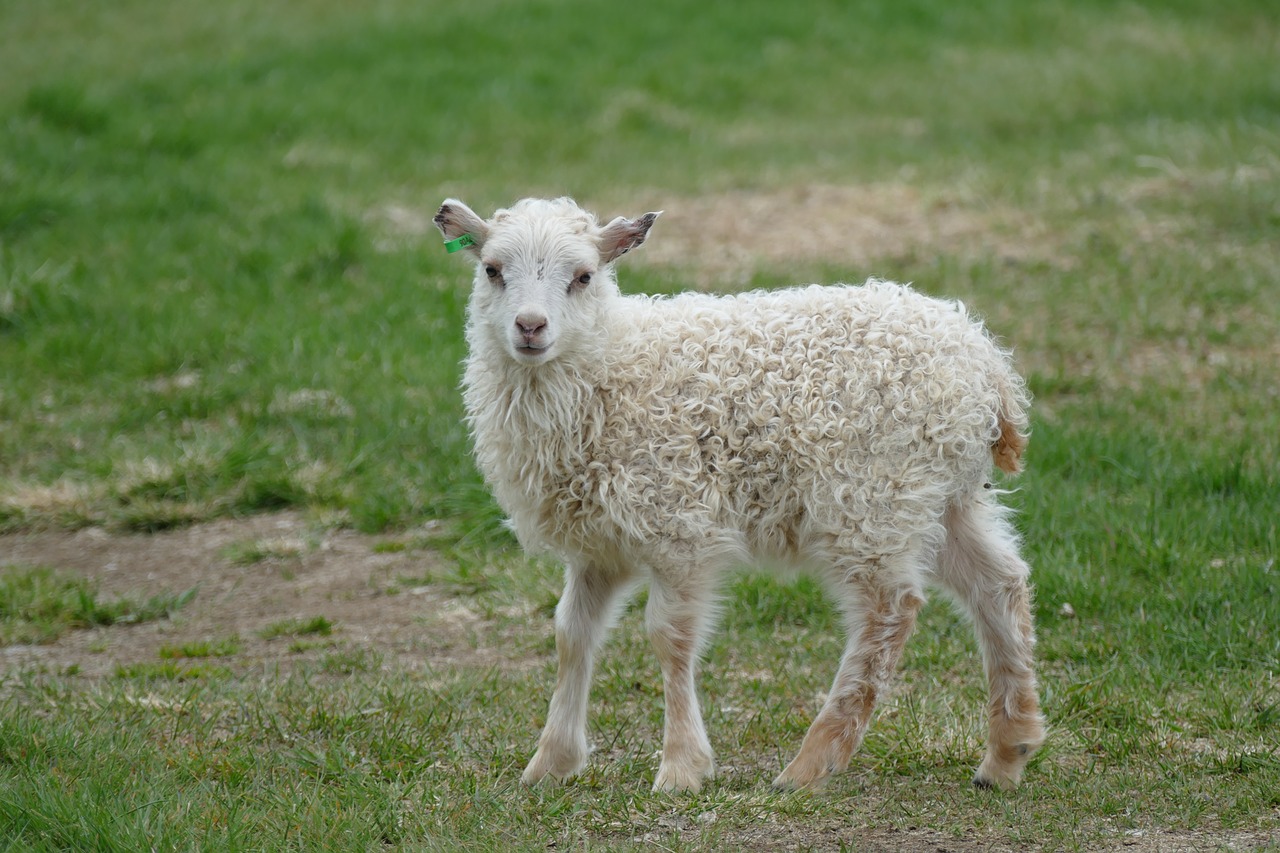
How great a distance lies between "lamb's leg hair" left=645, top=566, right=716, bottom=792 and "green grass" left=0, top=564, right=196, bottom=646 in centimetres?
294

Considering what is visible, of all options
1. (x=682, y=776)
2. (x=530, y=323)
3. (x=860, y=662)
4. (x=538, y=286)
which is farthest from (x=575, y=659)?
(x=538, y=286)

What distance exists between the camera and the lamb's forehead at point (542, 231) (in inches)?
195

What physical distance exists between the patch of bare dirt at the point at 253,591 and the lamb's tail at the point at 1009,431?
2.26 meters

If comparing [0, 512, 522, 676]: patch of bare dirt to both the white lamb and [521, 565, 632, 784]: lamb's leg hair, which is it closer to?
[521, 565, 632, 784]: lamb's leg hair

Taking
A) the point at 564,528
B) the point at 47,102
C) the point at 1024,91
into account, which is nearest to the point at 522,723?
the point at 564,528

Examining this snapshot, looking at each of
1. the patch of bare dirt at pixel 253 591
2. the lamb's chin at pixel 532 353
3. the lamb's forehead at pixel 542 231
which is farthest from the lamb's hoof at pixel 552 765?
the lamb's forehead at pixel 542 231

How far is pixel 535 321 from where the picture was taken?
480cm

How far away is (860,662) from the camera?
480 cm

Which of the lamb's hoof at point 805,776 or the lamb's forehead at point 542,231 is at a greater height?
the lamb's forehead at point 542,231

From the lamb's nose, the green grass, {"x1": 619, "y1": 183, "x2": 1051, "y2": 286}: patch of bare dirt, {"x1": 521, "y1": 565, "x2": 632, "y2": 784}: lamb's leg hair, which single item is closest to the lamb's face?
the lamb's nose

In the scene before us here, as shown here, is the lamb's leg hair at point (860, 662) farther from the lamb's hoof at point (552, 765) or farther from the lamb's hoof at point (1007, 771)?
the lamb's hoof at point (552, 765)

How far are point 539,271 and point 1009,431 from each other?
1711 millimetres

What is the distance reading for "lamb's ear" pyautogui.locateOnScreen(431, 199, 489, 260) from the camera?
5.05 m

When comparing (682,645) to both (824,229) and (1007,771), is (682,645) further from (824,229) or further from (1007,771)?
(824,229)
